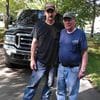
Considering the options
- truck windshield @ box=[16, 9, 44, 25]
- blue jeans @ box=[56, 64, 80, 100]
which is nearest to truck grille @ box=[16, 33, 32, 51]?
truck windshield @ box=[16, 9, 44, 25]

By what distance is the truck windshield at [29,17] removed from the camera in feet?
36.2

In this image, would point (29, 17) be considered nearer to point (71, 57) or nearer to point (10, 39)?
point (10, 39)

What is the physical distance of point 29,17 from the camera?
11.3 meters

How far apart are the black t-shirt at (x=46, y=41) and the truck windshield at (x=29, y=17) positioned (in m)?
4.70

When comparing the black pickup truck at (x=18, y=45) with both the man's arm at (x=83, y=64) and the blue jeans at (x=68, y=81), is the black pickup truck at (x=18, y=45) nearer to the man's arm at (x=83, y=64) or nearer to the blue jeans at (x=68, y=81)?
the blue jeans at (x=68, y=81)

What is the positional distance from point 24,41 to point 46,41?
12.5 ft

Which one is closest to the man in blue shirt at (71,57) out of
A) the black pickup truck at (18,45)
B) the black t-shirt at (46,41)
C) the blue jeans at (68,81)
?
the blue jeans at (68,81)

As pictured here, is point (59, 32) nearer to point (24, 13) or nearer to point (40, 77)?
point (40, 77)

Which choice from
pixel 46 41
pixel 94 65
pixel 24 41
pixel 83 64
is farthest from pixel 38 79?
pixel 94 65

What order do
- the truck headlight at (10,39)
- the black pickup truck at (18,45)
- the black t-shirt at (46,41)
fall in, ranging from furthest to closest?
1. the truck headlight at (10,39)
2. the black pickup truck at (18,45)
3. the black t-shirt at (46,41)

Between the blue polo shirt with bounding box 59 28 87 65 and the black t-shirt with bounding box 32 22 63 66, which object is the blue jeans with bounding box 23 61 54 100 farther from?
the blue polo shirt with bounding box 59 28 87 65

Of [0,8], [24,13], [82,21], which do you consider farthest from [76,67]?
[0,8]

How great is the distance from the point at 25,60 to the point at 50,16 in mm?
3929

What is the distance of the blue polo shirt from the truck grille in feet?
13.6
